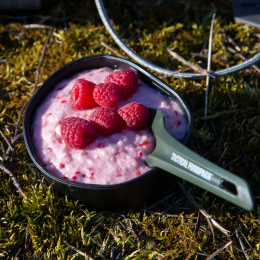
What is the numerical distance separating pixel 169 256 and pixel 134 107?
83 cm

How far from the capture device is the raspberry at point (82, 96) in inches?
82.6

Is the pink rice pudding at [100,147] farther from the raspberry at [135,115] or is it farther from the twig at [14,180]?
the twig at [14,180]

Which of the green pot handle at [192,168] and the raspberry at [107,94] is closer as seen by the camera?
the green pot handle at [192,168]

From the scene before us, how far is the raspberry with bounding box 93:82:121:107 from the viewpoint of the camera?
80.7 inches

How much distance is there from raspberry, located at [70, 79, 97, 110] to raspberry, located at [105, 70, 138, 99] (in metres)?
0.16

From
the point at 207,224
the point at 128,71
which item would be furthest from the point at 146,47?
the point at 207,224

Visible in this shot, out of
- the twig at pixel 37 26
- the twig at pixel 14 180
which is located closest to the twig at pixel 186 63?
the twig at pixel 37 26

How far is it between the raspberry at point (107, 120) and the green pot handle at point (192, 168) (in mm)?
199

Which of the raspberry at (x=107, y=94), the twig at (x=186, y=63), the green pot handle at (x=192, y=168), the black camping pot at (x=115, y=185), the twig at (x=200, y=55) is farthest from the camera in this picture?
the twig at (x=200, y=55)

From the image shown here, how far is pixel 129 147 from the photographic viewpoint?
1.94 metres

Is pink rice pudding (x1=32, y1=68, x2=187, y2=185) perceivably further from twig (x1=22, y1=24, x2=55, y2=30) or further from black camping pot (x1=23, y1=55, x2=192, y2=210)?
twig (x1=22, y1=24, x2=55, y2=30)

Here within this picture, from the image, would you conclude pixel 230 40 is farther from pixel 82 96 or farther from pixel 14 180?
pixel 14 180

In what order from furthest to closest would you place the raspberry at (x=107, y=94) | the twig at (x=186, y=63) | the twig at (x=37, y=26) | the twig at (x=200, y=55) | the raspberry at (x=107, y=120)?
the twig at (x=37, y=26)
the twig at (x=200, y=55)
the twig at (x=186, y=63)
the raspberry at (x=107, y=94)
the raspberry at (x=107, y=120)

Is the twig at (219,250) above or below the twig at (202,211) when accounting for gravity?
below
